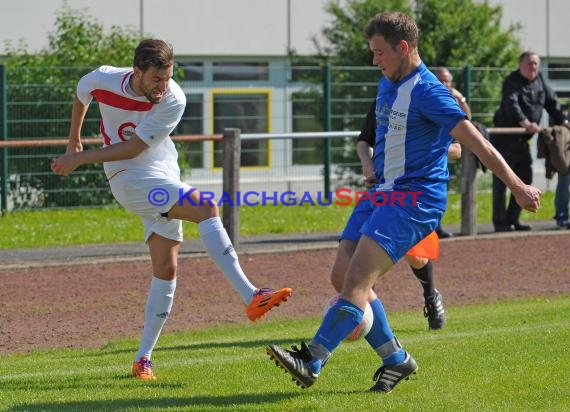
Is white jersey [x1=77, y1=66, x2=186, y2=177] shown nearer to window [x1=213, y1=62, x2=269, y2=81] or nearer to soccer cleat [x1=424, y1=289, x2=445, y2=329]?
soccer cleat [x1=424, y1=289, x2=445, y2=329]

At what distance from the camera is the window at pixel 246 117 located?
2031 centimetres

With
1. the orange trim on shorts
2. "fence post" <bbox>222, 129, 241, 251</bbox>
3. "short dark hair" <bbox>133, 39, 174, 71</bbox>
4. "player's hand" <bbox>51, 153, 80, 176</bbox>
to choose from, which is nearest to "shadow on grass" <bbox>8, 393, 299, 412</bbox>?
"player's hand" <bbox>51, 153, 80, 176</bbox>

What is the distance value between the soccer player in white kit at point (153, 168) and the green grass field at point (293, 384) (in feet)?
1.43

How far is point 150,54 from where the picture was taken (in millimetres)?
6988

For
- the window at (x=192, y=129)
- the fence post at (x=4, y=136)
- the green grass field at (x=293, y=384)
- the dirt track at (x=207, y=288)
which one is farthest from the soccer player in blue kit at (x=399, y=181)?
the window at (x=192, y=129)

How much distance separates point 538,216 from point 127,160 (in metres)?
12.7

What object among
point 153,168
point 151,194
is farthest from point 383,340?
point 153,168

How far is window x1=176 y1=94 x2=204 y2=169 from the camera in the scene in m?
19.4

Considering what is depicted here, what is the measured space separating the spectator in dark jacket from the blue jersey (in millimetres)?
9936

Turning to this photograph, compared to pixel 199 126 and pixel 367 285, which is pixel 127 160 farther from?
pixel 199 126

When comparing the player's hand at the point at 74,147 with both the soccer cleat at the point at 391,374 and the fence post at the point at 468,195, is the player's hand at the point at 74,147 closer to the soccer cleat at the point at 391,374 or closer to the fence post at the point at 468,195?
the soccer cleat at the point at 391,374

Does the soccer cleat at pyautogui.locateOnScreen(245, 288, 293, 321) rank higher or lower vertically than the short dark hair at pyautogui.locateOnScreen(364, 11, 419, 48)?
lower

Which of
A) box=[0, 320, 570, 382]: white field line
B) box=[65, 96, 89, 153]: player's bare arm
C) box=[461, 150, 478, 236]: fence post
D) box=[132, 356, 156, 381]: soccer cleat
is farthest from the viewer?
box=[461, 150, 478, 236]: fence post

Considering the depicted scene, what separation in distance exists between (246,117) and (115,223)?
452 centimetres
